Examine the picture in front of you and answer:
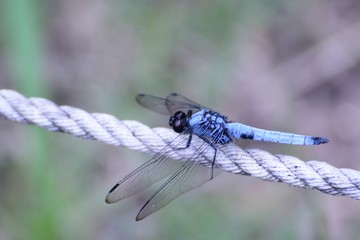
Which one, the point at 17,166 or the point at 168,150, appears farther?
the point at 17,166

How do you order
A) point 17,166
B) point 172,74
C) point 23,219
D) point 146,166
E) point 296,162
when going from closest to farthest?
1. point 296,162
2. point 146,166
3. point 23,219
4. point 17,166
5. point 172,74

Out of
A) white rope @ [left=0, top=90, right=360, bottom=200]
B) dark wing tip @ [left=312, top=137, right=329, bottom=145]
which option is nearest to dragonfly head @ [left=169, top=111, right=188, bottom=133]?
white rope @ [left=0, top=90, right=360, bottom=200]

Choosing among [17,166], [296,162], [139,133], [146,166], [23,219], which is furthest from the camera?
[17,166]

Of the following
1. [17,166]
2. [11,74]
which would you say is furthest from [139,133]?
[11,74]

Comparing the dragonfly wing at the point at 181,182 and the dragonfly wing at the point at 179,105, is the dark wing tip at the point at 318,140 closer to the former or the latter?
the dragonfly wing at the point at 181,182

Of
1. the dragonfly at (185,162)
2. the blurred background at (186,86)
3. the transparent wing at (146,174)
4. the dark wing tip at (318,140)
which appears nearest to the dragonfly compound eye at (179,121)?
the dragonfly at (185,162)

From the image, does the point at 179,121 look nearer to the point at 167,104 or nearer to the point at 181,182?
the point at 167,104

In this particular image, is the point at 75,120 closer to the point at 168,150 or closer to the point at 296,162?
the point at 168,150
